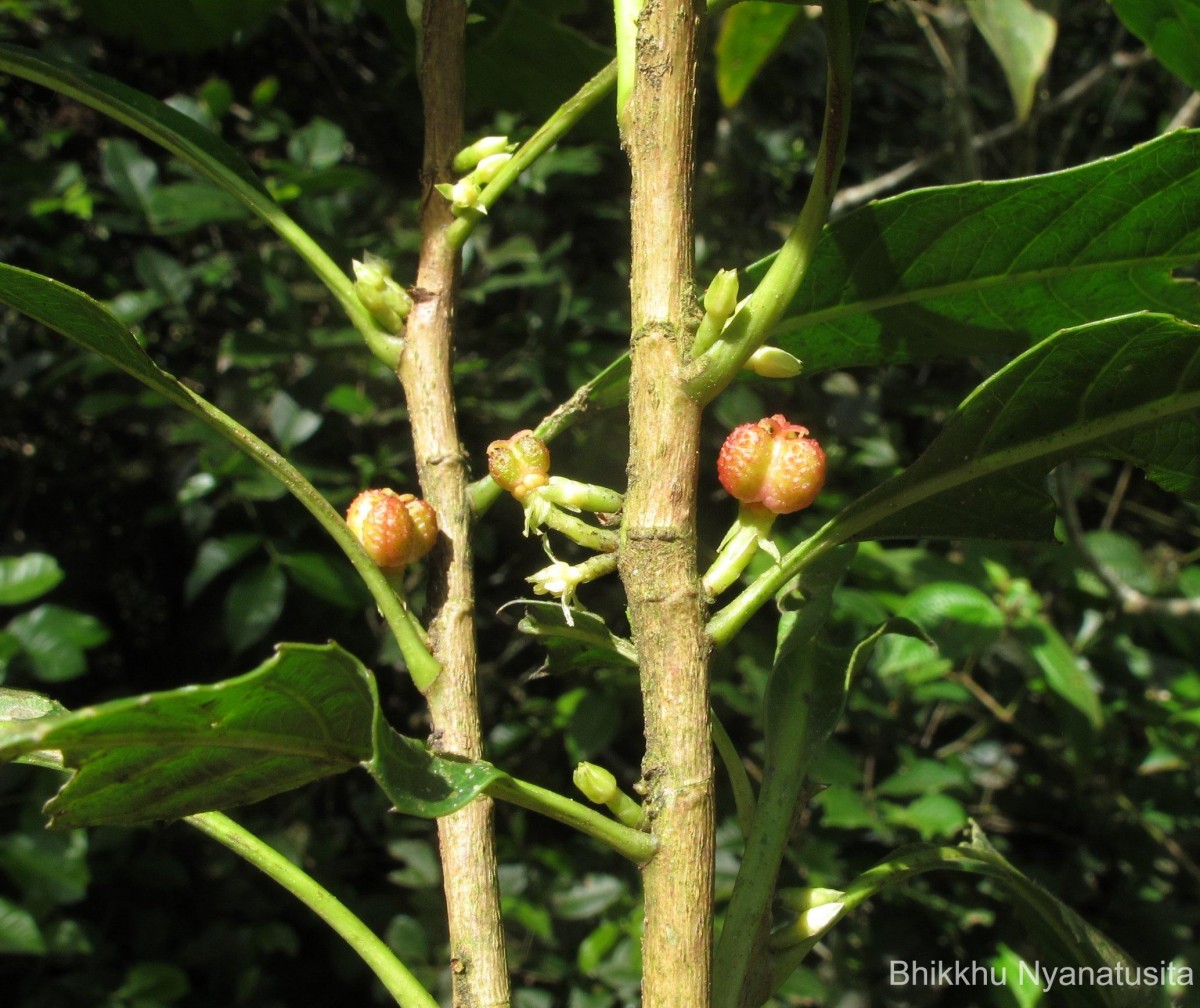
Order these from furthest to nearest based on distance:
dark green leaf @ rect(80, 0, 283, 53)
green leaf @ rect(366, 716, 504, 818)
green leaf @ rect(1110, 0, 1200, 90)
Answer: dark green leaf @ rect(80, 0, 283, 53) → green leaf @ rect(1110, 0, 1200, 90) → green leaf @ rect(366, 716, 504, 818)

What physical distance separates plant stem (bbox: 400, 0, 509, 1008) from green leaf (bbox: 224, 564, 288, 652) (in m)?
1.26

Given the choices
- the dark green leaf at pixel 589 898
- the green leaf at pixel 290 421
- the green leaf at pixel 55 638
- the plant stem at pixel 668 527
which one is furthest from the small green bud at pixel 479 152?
the dark green leaf at pixel 589 898

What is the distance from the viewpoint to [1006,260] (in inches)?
24.6

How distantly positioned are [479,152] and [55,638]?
1490mm

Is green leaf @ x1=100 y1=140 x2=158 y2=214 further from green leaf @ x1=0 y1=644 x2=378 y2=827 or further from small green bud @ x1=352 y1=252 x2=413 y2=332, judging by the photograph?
green leaf @ x1=0 y1=644 x2=378 y2=827

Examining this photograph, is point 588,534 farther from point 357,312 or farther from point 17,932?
point 17,932

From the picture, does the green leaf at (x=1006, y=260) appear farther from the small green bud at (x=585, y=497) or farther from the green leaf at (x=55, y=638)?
the green leaf at (x=55, y=638)

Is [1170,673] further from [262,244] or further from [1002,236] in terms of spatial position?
[262,244]

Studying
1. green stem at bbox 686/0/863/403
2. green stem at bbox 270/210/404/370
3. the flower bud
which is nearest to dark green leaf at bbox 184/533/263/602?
green stem at bbox 270/210/404/370

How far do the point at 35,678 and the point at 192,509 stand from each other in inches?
15.5

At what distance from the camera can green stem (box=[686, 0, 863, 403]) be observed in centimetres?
46

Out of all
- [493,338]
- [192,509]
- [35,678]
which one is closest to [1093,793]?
[493,338]

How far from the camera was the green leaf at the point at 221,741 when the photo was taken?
41cm

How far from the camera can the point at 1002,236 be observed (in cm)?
62
